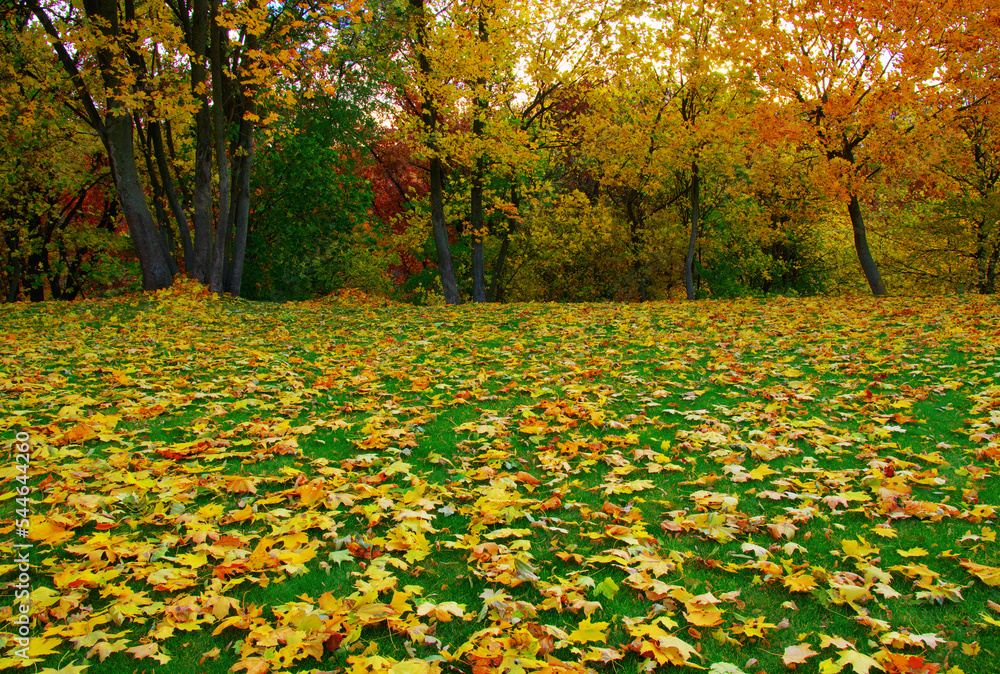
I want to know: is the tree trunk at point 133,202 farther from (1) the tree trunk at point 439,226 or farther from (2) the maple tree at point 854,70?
(2) the maple tree at point 854,70

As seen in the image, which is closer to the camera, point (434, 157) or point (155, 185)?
point (434, 157)

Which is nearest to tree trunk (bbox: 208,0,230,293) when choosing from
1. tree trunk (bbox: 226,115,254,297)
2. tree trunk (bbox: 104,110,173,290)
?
tree trunk (bbox: 104,110,173,290)

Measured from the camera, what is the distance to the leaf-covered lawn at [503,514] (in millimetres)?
2539

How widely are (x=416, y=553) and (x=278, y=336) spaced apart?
24.1ft

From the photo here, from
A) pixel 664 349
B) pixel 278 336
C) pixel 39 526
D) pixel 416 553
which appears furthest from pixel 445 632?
pixel 278 336

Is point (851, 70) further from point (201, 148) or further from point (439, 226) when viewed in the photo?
point (201, 148)

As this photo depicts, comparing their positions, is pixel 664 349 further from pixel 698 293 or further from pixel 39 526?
pixel 698 293

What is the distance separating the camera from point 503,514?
3645 mm

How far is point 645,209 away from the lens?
2716 centimetres

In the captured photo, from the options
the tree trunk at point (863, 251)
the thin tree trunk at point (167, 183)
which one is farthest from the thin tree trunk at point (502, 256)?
the tree trunk at point (863, 251)

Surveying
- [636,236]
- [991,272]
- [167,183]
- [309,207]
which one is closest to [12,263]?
[309,207]
